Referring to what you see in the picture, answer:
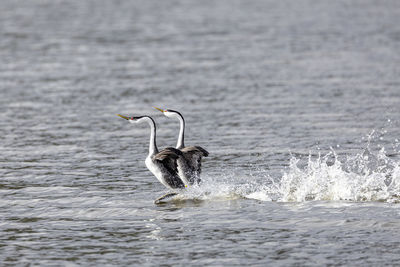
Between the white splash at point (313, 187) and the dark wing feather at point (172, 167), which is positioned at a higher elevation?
the dark wing feather at point (172, 167)

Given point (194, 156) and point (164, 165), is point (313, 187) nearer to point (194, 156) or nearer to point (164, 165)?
point (194, 156)

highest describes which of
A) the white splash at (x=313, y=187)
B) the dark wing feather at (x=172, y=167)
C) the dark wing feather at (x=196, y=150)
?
the dark wing feather at (x=196, y=150)

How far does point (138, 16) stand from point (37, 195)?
3598cm

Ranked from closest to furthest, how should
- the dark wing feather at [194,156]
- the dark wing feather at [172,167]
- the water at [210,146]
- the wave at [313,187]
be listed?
the water at [210,146], the dark wing feather at [172,167], the wave at [313,187], the dark wing feather at [194,156]

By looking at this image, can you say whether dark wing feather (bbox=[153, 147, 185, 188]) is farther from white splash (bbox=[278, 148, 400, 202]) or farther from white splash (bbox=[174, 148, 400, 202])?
white splash (bbox=[278, 148, 400, 202])

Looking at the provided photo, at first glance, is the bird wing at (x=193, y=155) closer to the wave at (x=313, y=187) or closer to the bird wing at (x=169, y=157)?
the bird wing at (x=169, y=157)

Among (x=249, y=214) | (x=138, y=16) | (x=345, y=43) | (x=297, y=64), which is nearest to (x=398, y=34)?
(x=345, y=43)

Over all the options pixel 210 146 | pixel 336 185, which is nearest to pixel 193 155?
pixel 336 185

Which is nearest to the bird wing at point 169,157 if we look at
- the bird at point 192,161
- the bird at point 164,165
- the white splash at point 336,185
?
the bird at point 164,165

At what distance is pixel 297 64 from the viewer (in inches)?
1131

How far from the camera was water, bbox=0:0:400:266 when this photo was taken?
11117mm

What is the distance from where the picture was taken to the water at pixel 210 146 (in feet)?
36.5

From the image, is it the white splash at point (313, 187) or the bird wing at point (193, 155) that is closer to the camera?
the white splash at point (313, 187)

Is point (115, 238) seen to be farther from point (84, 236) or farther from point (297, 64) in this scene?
point (297, 64)
